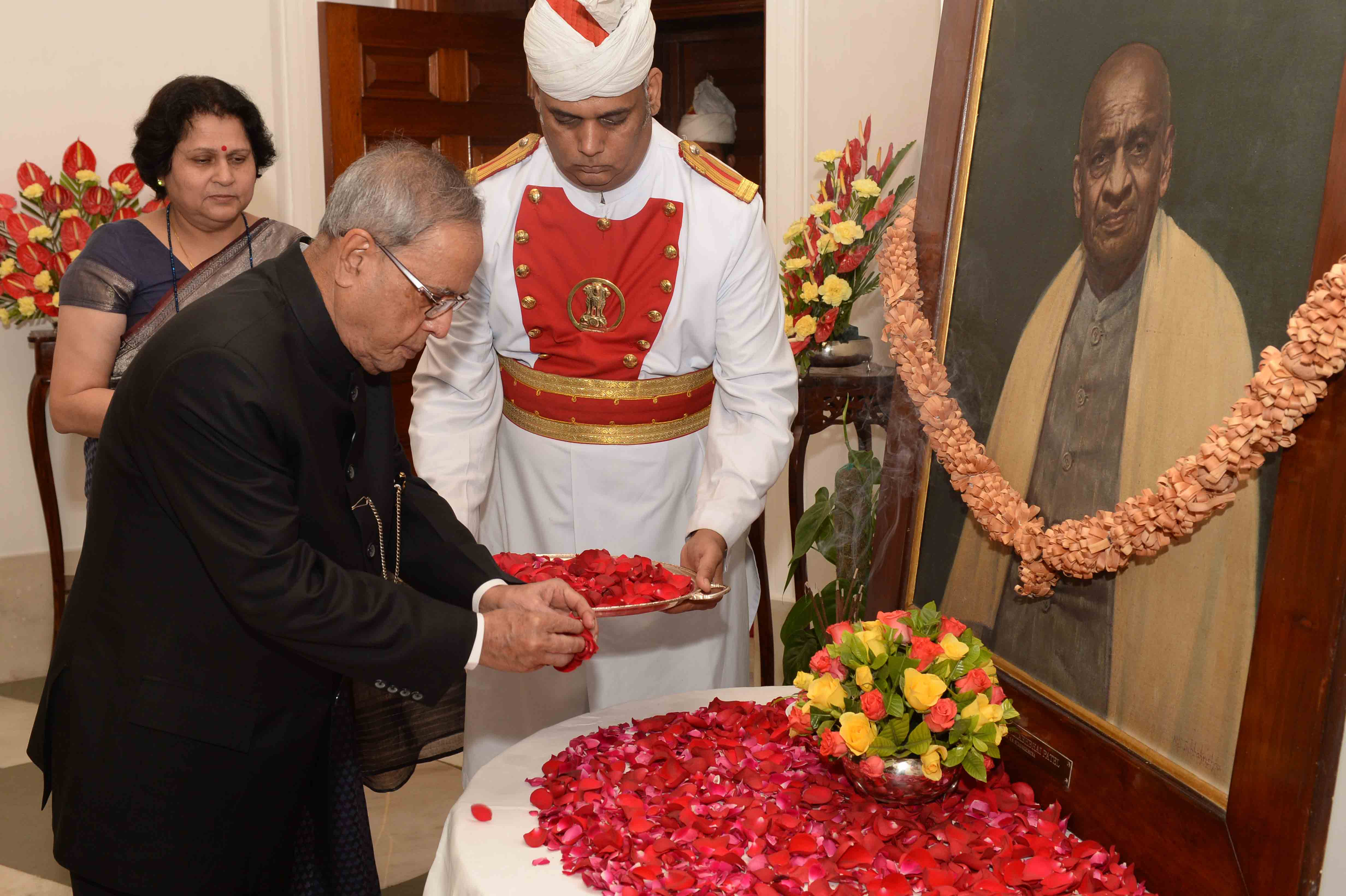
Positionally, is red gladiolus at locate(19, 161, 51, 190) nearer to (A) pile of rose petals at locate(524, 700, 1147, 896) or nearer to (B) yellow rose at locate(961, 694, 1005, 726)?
(A) pile of rose petals at locate(524, 700, 1147, 896)

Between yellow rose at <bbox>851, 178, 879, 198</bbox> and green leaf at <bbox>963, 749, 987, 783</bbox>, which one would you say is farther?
yellow rose at <bbox>851, 178, 879, 198</bbox>

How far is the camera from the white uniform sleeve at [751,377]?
242 centimetres

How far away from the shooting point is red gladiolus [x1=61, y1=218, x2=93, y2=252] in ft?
13.6

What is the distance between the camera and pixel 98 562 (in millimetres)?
1692

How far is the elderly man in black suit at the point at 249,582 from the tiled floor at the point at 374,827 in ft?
4.36

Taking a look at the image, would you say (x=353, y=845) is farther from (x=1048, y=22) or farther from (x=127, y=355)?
(x=1048, y=22)

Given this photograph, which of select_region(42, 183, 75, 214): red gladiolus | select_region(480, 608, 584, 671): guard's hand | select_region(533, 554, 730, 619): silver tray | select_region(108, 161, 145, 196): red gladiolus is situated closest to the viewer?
select_region(480, 608, 584, 671): guard's hand

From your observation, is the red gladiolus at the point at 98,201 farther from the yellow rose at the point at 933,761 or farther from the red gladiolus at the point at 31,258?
the yellow rose at the point at 933,761

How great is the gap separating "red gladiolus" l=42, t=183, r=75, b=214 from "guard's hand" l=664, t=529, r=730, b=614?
3008 mm

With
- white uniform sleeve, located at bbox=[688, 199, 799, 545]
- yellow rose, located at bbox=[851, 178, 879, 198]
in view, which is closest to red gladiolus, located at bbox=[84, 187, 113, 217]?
yellow rose, located at bbox=[851, 178, 879, 198]

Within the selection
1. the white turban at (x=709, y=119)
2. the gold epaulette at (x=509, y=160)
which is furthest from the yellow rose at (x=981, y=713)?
the white turban at (x=709, y=119)

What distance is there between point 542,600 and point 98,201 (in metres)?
3.17

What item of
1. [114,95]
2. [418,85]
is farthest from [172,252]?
[418,85]

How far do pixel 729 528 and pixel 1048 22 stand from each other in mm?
1047
